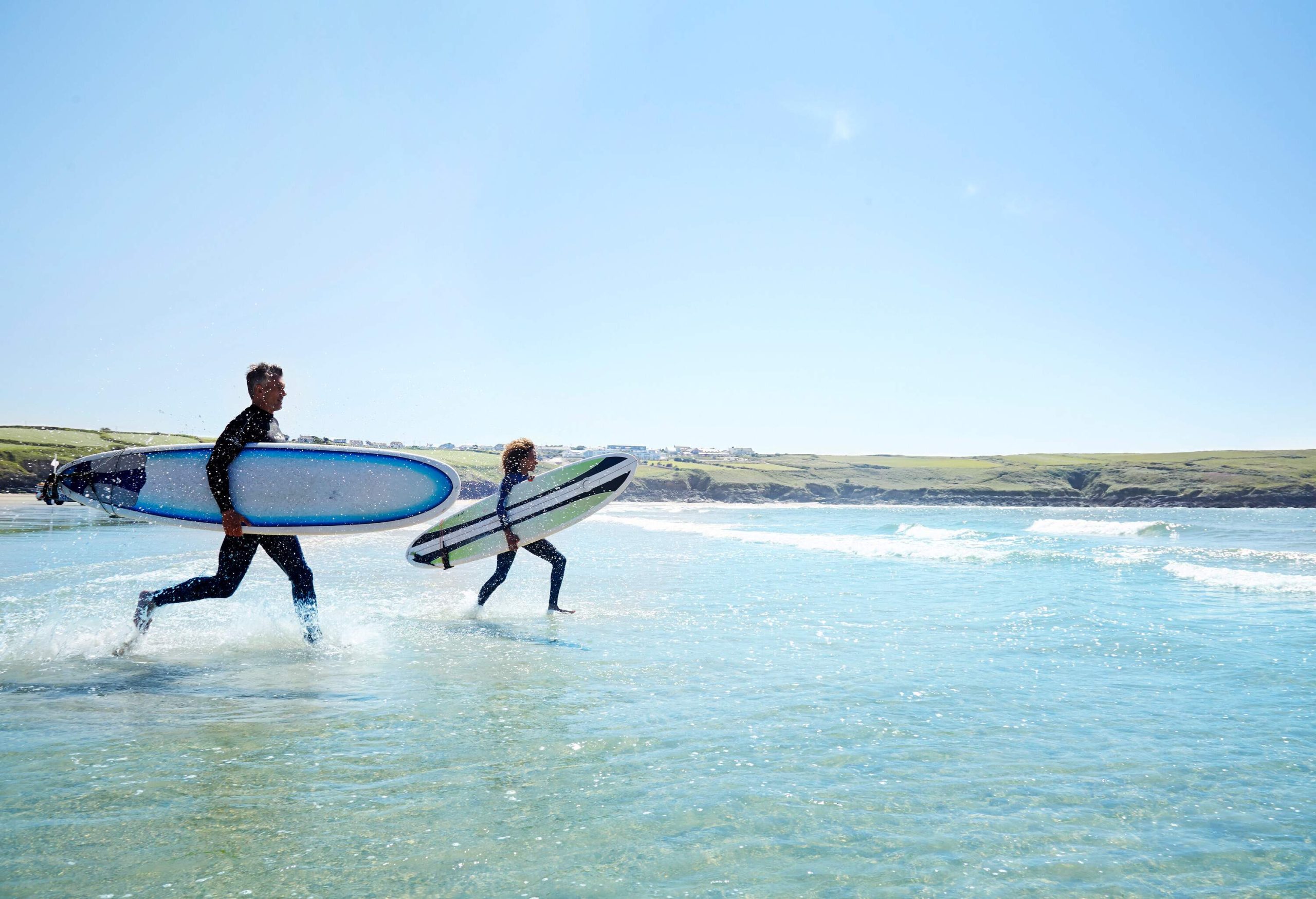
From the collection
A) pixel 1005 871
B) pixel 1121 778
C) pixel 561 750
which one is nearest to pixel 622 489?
pixel 561 750

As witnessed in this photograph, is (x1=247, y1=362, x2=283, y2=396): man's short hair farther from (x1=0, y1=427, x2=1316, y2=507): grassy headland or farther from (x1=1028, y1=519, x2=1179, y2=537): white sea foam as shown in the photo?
(x1=0, y1=427, x2=1316, y2=507): grassy headland

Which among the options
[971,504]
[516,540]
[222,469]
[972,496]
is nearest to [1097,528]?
[516,540]

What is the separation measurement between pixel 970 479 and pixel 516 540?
439ft

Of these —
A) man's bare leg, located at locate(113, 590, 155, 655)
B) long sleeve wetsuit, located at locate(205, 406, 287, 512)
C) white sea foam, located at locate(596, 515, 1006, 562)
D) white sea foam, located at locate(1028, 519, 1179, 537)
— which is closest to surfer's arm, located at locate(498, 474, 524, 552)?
long sleeve wetsuit, located at locate(205, 406, 287, 512)

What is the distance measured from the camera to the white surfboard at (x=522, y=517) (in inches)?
458

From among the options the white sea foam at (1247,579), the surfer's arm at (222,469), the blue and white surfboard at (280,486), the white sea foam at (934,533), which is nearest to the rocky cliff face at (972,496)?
the white sea foam at (934,533)

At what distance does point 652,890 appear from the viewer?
3.08 metres

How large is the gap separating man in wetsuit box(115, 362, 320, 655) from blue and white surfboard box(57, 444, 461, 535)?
1.26ft

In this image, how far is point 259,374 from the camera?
7355mm

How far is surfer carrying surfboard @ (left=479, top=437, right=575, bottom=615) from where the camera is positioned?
35.5ft

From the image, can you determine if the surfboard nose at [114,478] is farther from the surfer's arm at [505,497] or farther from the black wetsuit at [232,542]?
the surfer's arm at [505,497]

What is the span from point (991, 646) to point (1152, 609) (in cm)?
500

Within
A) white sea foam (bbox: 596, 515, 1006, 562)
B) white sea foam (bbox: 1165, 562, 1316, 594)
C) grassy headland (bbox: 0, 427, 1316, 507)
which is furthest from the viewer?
grassy headland (bbox: 0, 427, 1316, 507)

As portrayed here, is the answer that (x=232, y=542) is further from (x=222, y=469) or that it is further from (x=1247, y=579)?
(x=1247, y=579)
